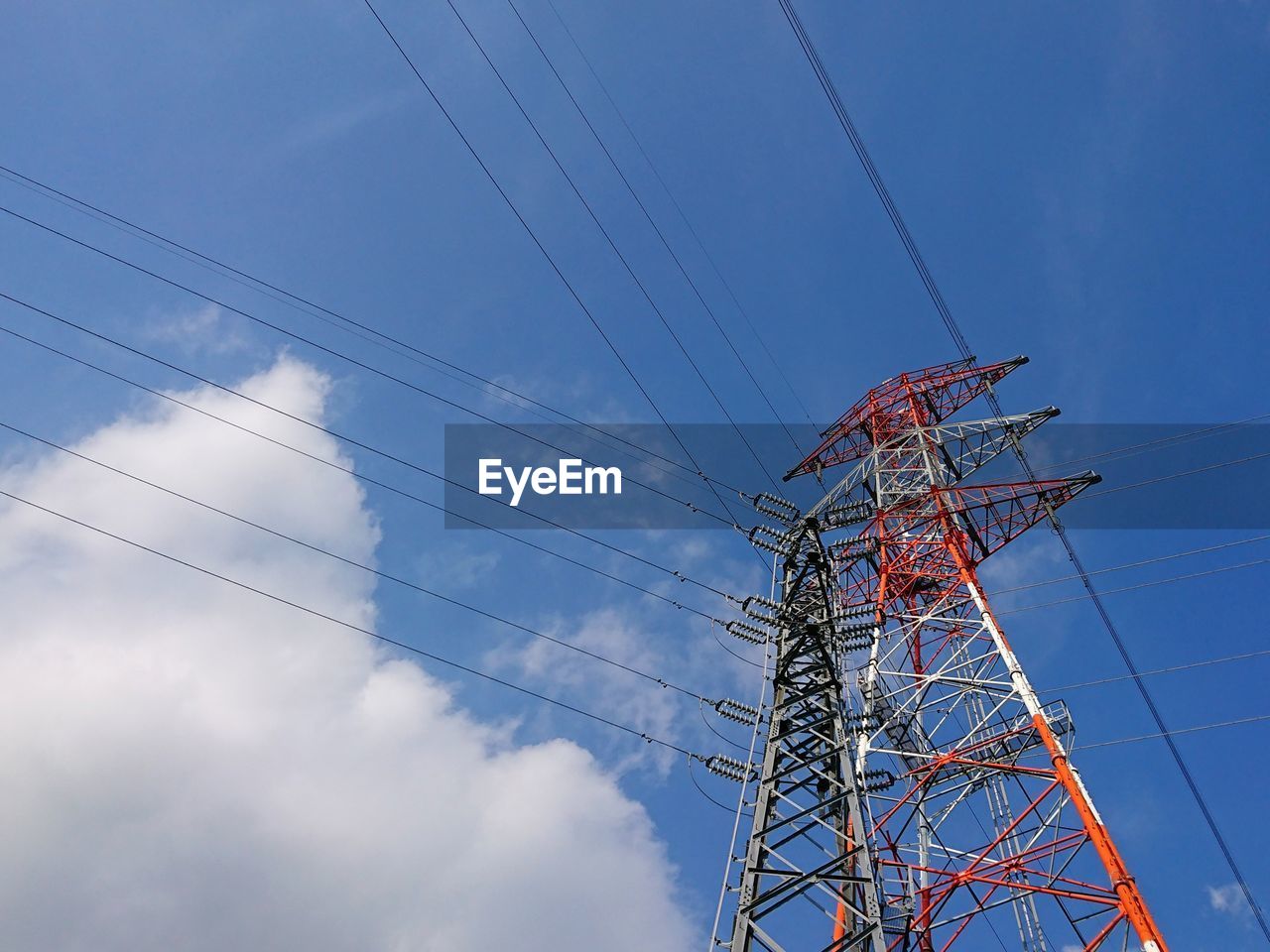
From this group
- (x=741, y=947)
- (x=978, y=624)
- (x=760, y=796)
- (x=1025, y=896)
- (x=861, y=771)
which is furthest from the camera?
Answer: (x=978, y=624)

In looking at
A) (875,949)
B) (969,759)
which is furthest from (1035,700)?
(875,949)

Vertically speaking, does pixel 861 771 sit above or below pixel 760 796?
above

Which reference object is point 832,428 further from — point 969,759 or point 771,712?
point 771,712

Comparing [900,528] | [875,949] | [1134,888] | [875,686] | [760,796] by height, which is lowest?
[875,949]

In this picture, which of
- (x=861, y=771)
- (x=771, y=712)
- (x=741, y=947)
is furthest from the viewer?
(x=861, y=771)

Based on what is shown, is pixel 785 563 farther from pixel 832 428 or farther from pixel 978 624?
pixel 832 428

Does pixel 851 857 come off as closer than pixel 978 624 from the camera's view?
Yes

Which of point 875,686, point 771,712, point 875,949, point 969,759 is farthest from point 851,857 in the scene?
point 875,686

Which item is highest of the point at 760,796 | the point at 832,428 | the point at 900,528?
the point at 832,428

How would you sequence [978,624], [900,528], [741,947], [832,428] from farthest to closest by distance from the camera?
[832,428] < [900,528] < [978,624] < [741,947]
